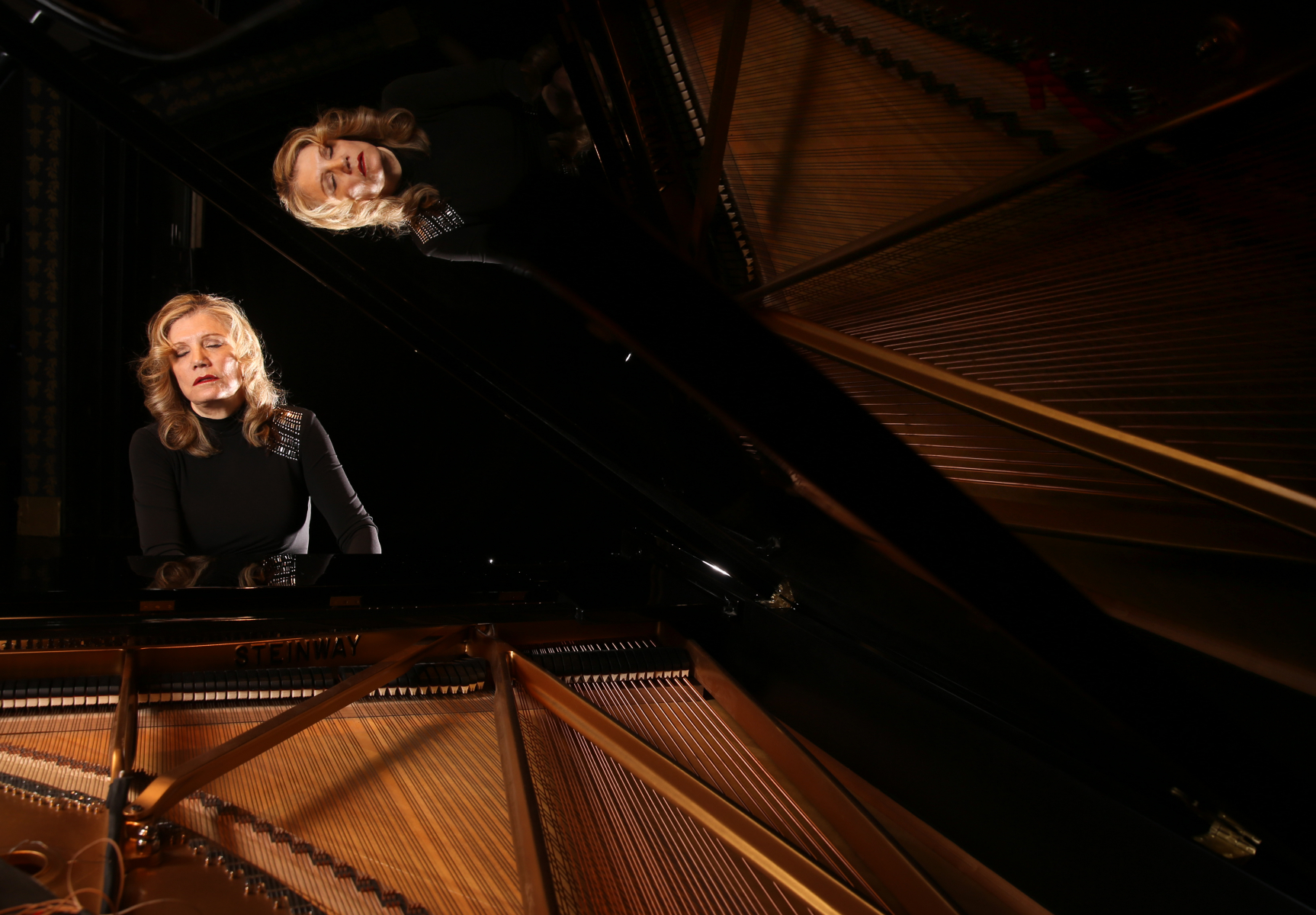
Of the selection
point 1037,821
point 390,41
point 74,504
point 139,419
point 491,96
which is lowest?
point 1037,821

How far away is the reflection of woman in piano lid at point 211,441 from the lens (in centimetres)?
298

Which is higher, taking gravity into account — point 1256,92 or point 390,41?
point 390,41

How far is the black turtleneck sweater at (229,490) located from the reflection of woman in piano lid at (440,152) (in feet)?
3.24

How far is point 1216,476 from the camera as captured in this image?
42.5 inches

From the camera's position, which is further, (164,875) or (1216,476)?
(164,875)

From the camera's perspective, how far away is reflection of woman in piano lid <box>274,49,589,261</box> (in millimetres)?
1846

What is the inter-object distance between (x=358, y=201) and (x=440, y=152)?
647mm

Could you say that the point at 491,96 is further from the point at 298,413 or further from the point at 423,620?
the point at 298,413

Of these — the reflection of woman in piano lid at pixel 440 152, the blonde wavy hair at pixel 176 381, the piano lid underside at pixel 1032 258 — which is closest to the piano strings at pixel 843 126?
the piano lid underside at pixel 1032 258

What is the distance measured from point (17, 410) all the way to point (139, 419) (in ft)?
1.74

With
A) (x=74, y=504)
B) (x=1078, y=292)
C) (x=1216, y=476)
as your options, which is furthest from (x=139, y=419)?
(x=1216, y=476)

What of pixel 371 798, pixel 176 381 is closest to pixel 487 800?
pixel 371 798

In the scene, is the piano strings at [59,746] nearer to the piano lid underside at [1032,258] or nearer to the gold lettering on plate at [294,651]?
the gold lettering on plate at [294,651]

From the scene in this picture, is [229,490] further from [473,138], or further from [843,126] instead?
[843,126]
